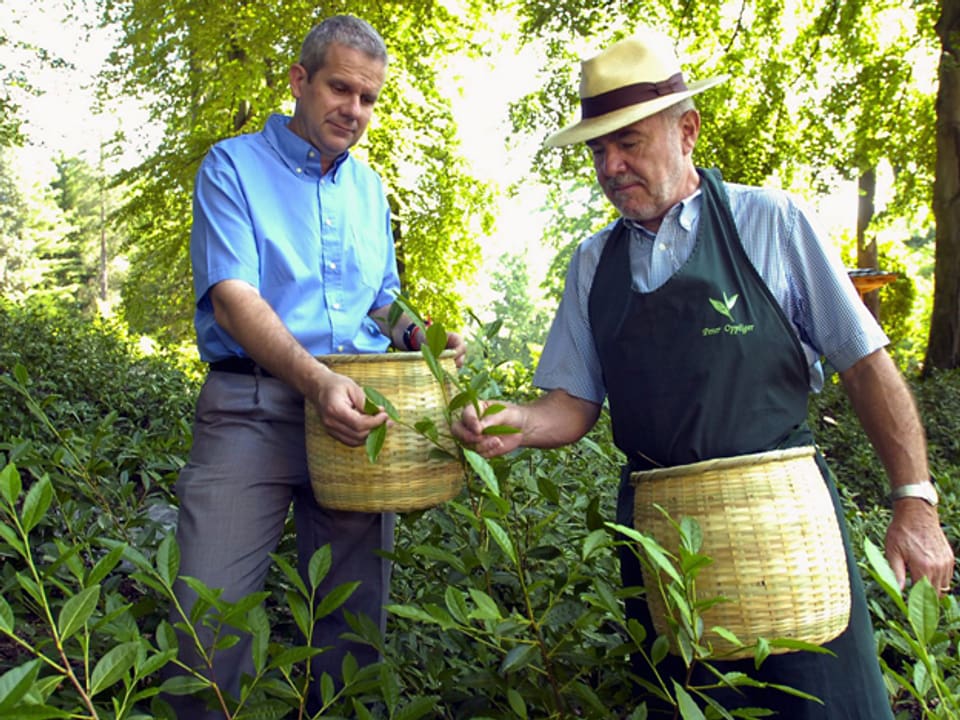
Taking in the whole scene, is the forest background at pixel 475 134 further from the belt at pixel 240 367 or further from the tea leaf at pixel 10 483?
the tea leaf at pixel 10 483

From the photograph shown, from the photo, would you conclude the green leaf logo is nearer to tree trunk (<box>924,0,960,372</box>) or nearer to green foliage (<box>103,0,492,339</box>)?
tree trunk (<box>924,0,960,372</box>)

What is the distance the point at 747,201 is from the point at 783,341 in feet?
1.13

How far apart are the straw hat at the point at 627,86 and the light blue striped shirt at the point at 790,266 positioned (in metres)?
0.24

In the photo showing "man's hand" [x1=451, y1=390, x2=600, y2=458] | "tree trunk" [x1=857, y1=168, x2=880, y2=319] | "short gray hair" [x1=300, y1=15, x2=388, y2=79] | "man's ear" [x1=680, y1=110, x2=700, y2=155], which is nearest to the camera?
"man's hand" [x1=451, y1=390, x2=600, y2=458]

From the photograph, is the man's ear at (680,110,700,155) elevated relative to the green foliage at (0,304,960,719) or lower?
elevated

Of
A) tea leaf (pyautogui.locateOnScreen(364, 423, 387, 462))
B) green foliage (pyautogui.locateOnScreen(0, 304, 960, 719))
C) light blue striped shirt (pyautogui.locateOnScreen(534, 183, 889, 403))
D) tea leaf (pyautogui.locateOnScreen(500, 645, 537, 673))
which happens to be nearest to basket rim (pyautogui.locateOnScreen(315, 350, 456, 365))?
green foliage (pyautogui.locateOnScreen(0, 304, 960, 719))

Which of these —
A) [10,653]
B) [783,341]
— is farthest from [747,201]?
[10,653]

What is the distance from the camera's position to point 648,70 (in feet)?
7.31

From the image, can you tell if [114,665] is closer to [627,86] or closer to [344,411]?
[344,411]

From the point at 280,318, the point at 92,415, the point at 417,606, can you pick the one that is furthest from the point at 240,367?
the point at 92,415

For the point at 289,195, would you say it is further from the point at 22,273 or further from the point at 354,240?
the point at 22,273

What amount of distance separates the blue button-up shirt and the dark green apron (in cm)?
84

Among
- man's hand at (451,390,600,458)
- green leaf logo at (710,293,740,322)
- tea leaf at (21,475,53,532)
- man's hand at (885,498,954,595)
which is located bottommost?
man's hand at (885,498,954,595)

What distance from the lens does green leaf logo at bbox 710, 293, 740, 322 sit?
1.90m
